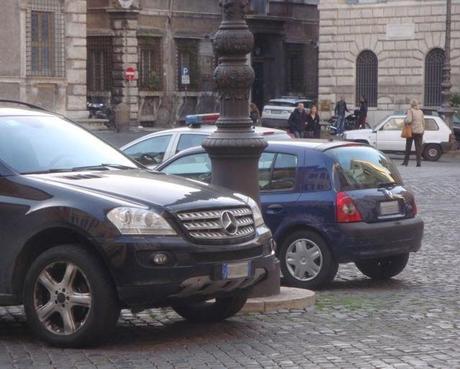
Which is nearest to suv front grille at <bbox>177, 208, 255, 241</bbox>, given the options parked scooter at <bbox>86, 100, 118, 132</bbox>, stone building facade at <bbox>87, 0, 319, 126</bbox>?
parked scooter at <bbox>86, 100, 118, 132</bbox>

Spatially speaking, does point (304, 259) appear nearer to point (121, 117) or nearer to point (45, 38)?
point (45, 38)

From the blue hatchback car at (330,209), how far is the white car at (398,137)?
27.3 meters

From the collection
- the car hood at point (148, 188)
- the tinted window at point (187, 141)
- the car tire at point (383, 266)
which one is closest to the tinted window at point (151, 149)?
the tinted window at point (187, 141)

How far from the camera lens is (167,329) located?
10102 mm

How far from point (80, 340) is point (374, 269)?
513 centimetres

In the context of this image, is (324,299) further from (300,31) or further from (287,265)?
(300,31)

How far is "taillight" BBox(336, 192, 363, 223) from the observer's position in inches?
488

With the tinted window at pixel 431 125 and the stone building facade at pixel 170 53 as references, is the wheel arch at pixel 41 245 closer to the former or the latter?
the tinted window at pixel 431 125

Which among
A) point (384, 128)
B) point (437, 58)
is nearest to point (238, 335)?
point (384, 128)

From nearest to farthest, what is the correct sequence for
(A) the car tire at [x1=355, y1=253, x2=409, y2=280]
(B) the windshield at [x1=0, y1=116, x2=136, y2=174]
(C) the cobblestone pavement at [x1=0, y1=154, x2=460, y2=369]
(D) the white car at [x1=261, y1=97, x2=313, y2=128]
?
1. (C) the cobblestone pavement at [x1=0, y1=154, x2=460, y2=369]
2. (B) the windshield at [x1=0, y1=116, x2=136, y2=174]
3. (A) the car tire at [x1=355, y1=253, x2=409, y2=280]
4. (D) the white car at [x1=261, y1=97, x2=313, y2=128]

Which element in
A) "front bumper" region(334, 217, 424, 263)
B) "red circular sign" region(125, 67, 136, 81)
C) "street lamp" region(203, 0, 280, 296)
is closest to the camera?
"street lamp" region(203, 0, 280, 296)

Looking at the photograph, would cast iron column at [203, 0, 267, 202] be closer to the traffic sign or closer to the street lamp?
the street lamp

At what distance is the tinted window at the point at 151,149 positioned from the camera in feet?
62.8

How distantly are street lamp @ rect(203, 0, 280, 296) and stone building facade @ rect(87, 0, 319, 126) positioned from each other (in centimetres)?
4338
